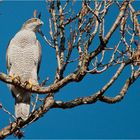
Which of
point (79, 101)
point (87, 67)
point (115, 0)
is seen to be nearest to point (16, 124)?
point (79, 101)

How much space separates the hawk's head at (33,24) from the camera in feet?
28.9

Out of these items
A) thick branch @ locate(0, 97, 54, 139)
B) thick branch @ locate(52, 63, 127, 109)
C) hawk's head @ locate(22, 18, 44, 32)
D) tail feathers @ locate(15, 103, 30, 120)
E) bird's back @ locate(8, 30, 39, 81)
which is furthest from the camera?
hawk's head @ locate(22, 18, 44, 32)

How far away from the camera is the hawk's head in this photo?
882 centimetres

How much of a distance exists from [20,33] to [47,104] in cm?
369

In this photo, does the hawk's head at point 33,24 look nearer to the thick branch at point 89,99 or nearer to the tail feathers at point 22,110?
the tail feathers at point 22,110

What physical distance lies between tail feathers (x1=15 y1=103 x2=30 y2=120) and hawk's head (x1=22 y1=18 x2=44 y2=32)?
1980 millimetres

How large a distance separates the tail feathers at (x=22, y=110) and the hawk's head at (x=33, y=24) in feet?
6.50

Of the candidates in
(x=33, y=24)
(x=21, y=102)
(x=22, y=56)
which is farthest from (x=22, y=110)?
(x=33, y=24)

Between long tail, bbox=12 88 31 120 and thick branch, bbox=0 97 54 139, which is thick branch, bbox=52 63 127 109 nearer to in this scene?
thick branch, bbox=0 97 54 139

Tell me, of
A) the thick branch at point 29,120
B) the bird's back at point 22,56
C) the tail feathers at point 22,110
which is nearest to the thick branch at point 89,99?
the thick branch at point 29,120

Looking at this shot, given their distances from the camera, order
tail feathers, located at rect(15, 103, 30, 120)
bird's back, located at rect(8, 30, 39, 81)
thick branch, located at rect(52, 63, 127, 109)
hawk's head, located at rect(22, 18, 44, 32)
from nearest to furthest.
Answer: thick branch, located at rect(52, 63, 127, 109), tail feathers, located at rect(15, 103, 30, 120), bird's back, located at rect(8, 30, 39, 81), hawk's head, located at rect(22, 18, 44, 32)

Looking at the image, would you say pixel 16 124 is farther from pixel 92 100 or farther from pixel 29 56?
pixel 29 56

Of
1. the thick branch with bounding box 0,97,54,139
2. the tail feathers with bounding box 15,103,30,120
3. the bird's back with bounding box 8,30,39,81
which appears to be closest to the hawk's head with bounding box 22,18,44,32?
the bird's back with bounding box 8,30,39,81

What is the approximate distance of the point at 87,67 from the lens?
4.94m
